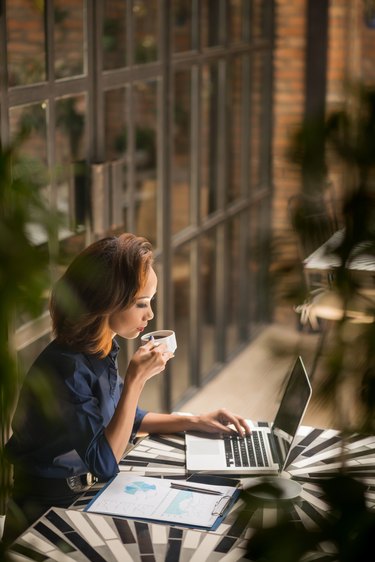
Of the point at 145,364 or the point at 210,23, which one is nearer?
the point at 145,364

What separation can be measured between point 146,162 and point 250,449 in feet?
8.23

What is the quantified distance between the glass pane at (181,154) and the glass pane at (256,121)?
40.5 inches

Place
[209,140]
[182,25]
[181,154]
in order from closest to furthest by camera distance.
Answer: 1. [182,25]
2. [181,154]
3. [209,140]

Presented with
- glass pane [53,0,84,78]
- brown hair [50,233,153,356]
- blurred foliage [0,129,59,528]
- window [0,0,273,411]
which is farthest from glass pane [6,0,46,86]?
blurred foliage [0,129,59,528]

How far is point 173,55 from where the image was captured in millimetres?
4918

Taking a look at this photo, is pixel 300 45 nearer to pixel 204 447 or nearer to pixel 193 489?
pixel 204 447

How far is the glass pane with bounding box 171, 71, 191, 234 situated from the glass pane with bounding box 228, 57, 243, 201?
66cm

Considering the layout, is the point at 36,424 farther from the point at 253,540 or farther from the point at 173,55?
the point at 173,55

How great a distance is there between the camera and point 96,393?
2.71 m

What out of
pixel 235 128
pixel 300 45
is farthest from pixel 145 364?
pixel 300 45

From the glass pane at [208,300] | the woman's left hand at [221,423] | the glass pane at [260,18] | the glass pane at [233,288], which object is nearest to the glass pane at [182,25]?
the glass pane at [260,18]

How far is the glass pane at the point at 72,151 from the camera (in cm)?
392

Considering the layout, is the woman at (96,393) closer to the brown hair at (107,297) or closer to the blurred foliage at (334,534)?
the brown hair at (107,297)

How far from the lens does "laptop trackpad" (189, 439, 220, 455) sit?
2.67 meters
